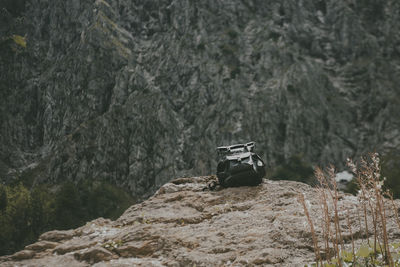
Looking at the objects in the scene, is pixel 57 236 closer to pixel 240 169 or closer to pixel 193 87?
pixel 240 169

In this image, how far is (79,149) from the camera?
132 m

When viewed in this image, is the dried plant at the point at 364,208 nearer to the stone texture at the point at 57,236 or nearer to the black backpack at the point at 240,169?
the black backpack at the point at 240,169

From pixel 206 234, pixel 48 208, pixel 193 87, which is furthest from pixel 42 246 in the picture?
pixel 193 87

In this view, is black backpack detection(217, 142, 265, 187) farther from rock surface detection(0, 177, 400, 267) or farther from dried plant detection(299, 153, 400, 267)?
dried plant detection(299, 153, 400, 267)

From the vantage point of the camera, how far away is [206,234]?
1013cm

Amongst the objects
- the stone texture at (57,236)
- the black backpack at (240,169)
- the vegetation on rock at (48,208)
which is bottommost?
the vegetation on rock at (48,208)

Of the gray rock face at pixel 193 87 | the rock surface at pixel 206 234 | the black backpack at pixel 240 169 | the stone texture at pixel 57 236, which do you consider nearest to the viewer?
the rock surface at pixel 206 234

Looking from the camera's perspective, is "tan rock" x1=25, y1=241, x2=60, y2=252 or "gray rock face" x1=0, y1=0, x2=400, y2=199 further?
"gray rock face" x1=0, y1=0, x2=400, y2=199

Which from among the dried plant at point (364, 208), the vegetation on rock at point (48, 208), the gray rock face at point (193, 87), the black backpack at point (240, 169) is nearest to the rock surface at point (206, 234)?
the black backpack at point (240, 169)

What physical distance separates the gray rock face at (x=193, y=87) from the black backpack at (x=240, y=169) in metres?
100

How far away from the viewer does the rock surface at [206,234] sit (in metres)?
8.17

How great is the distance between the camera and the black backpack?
565 inches

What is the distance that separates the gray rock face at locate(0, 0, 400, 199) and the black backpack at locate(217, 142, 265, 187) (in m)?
100

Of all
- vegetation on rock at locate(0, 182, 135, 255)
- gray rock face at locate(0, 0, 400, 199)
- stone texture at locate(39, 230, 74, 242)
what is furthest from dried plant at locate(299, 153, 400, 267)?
gray rock face at locate(0, 0, 400, 199)
